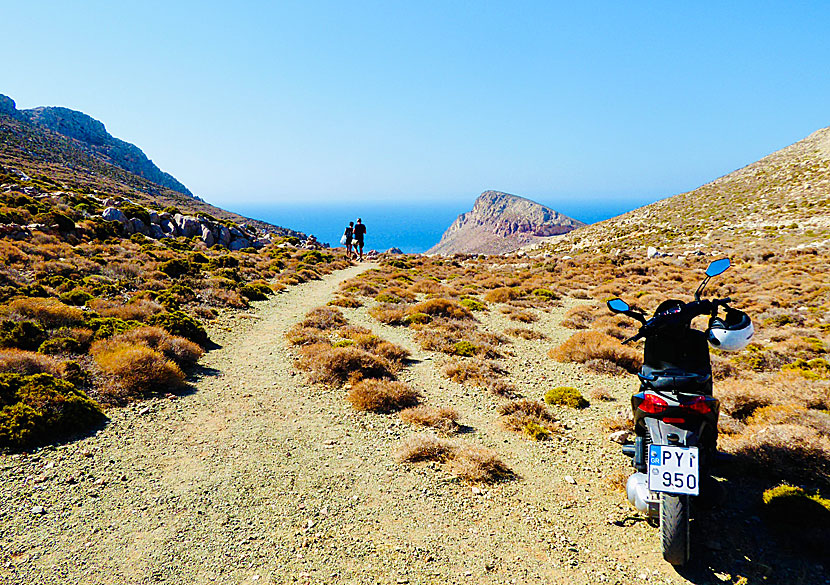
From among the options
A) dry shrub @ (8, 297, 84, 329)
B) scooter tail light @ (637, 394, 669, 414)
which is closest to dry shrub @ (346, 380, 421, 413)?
scooter tail light @ (637, 394, 669, 414)

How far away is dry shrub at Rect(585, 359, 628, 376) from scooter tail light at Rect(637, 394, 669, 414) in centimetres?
632

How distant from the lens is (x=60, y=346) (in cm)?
883

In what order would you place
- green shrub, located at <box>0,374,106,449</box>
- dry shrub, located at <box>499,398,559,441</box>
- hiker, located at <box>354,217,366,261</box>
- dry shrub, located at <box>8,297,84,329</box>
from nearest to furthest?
green shrub, located at <box>0,374,106,449</box>
dry shrub, located at <box>499,398,559,441</box>
dry shrub, located at <box>8,297,84,329</box>
hiker, located at <box>354,217,366,261</box>

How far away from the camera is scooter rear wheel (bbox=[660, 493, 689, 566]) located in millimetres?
4031

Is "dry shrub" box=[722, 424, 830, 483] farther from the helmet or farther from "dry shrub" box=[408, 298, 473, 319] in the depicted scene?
"dry shrub" box=[408, 298, 473, 319]

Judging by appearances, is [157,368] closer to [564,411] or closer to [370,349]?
[370,349]

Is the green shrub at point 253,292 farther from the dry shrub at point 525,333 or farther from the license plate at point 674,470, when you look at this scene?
the license plate at point 674,470

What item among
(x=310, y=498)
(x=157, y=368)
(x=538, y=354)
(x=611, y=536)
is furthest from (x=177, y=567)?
(x=538, y=354)

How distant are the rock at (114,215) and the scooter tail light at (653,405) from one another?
38.7m

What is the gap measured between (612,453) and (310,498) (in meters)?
4.86

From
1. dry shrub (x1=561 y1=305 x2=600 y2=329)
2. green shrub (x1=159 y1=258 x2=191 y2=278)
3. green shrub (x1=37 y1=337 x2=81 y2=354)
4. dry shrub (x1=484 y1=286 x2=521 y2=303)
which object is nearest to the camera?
green shrub (x1=37 y1=337 x2=81 y2=354)

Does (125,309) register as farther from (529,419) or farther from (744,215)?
(744,215)

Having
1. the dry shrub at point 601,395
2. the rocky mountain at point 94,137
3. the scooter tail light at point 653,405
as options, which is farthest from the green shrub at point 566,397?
the rocky mountain at point 94,137

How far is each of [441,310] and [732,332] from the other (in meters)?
12.4
